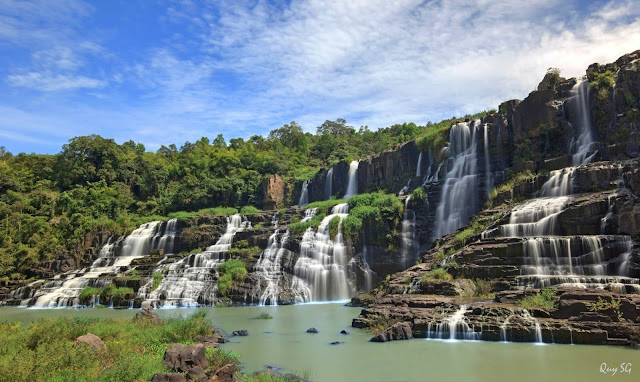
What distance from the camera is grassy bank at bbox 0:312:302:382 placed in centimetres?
807

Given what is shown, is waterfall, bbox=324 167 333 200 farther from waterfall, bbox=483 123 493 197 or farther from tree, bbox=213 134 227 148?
tree, bbox=213 134 227 148

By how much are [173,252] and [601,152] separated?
29751mm

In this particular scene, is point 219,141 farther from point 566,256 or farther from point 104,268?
point 566,256

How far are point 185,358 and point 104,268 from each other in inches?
1077

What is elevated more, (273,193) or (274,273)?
(273,193)

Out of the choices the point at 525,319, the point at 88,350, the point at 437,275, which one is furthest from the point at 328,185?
the point at 88,350

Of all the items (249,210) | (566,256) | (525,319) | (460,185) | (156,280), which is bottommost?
(525,319)

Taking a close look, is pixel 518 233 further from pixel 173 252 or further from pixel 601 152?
pixel 173 252

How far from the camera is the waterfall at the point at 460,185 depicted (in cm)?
2859

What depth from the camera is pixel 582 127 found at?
27953 mm

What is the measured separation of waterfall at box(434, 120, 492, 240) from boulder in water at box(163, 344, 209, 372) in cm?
2125

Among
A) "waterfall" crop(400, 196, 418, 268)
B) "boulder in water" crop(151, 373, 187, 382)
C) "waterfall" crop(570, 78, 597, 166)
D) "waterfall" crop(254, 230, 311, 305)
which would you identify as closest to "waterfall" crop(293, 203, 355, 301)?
"waterfall" crop(254, 230, 311, 305)

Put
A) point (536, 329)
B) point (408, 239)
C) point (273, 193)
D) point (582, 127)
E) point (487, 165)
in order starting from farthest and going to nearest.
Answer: point (273, 193), point (487, 165), point (408, 239), point (582, 127), point (536, 329)

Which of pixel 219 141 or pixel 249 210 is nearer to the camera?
pixel 249 210
